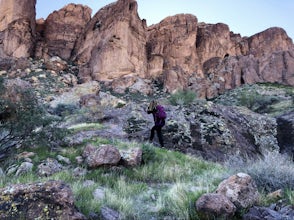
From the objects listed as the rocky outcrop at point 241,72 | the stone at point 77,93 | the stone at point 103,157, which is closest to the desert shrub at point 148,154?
the stone at point 103,157

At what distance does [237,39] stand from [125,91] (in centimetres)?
4048

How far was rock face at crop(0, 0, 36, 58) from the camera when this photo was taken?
52.0 metres

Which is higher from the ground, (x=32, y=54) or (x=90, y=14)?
(x=90, y=14)

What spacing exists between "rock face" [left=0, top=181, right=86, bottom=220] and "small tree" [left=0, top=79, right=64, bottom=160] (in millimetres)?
4821

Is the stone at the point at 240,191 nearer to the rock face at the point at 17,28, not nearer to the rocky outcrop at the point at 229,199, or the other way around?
the rocky outcrop at the point at 229,199

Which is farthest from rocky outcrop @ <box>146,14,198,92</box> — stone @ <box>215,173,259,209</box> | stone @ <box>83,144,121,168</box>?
stone @ <box>215,173,259,209</box>

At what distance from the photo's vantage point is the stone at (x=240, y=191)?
381 centimetres

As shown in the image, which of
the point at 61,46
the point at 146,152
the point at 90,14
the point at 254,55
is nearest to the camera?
the point at 146,152

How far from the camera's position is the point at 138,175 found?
673 cm

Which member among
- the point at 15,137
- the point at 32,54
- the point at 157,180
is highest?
the point at 32,54

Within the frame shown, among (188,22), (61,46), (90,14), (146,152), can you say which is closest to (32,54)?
(61,46)

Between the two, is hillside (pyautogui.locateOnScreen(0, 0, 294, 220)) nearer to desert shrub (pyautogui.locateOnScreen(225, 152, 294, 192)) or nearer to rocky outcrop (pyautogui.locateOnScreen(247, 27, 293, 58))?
desert shrub (pyautogui.locateOnScreen(225, 152, 294, 192))

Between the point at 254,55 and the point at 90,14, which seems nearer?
the point at 90,14

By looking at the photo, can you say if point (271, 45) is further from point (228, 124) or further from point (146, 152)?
point (146, 152)
